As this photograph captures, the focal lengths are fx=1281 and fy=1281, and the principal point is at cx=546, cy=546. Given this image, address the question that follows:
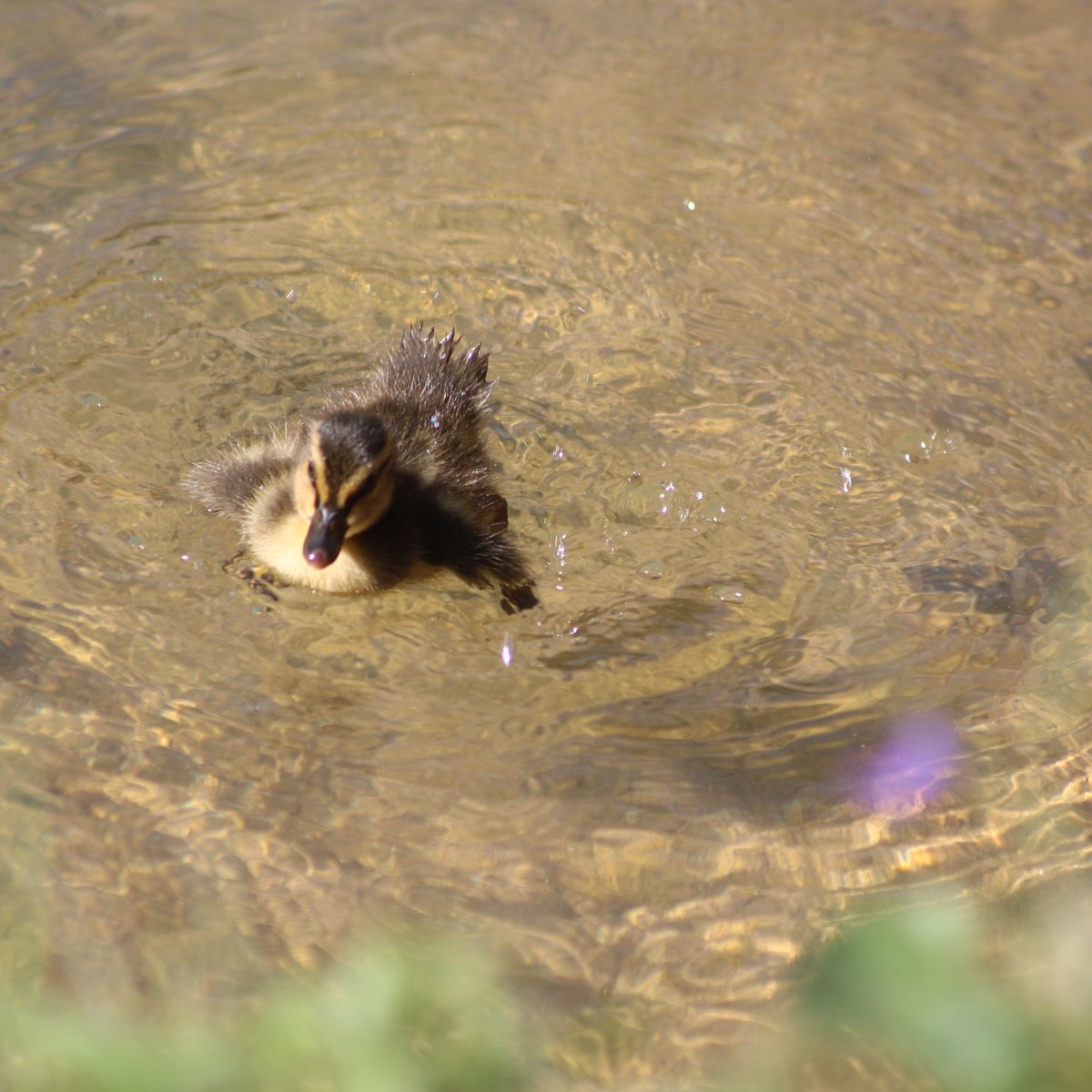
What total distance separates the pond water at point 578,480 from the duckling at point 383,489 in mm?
134

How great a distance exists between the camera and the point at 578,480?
3486 mm

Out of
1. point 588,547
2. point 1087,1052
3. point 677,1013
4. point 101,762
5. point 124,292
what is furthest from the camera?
point 124,292

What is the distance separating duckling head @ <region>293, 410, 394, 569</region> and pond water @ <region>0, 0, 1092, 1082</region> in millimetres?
307

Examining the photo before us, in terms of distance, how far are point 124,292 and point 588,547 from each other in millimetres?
1685

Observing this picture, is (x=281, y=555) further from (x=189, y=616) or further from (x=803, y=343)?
(x=803, y=343)

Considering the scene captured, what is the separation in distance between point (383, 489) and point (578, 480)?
71 centimetres

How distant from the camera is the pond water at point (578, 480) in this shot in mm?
2379

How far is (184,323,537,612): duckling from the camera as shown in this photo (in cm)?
277

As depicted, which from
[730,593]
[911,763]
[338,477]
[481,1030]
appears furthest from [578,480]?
[481,1030]

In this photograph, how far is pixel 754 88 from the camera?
508cm

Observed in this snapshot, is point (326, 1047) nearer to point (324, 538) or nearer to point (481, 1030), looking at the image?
point (481, 1030)

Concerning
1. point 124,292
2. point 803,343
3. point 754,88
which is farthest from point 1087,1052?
point 754,88

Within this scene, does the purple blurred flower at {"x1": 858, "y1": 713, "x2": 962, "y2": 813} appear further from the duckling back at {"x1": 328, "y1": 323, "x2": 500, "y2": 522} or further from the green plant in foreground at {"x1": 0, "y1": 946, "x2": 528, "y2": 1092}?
the green plant in foreground at {"x1": 0, "y1": 946, "x2": 528, "y2": 1092}

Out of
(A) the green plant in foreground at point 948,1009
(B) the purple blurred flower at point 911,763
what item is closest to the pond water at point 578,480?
(B) the purple blurred flower at point 911,763
